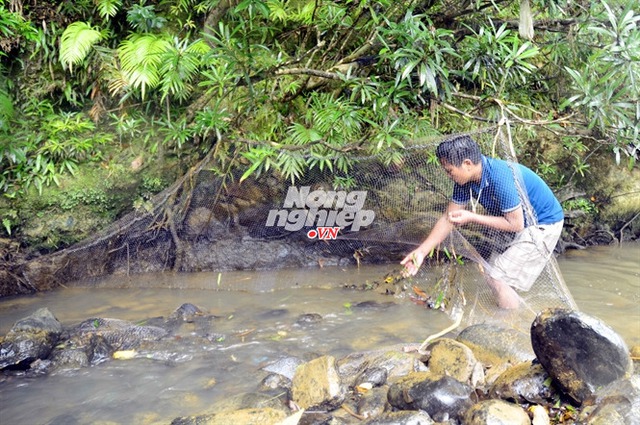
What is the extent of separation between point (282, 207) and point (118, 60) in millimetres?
2441

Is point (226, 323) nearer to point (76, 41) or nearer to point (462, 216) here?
point (462, 216)

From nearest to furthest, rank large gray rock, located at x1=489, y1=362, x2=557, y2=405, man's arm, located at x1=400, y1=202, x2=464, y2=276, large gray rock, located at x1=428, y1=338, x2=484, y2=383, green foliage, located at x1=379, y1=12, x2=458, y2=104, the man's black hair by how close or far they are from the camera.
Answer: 1. large gray rock, located at x1=489, y1=362, x2=557, y2=405
2. large gray rock, located at x1=428, y1=338, x2=484, y2=383
3. the man's black hair
4. man's arm, located at x1=400, y1=202, x2=464, y2=276
5. green foliage, located at x1=379, y1=12, x2=458, y2=104

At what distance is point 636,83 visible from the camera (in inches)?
162

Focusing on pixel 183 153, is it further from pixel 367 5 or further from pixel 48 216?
pixel 367 5

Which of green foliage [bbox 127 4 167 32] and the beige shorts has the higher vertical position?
green foliage [bbox 127 4 167 32]

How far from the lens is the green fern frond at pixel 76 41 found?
17.4 ft

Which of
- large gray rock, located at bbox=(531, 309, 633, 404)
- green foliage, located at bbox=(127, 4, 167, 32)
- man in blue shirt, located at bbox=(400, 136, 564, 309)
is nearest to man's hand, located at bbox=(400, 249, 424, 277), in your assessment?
man in blue shirt, located at bbox=(400, 136, 564, 309)

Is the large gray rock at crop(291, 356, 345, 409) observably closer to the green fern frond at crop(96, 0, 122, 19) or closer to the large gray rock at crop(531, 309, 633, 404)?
the large gray rock at crop(531, 309, 633, 404)

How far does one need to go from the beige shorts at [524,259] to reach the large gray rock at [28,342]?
3.45 metres

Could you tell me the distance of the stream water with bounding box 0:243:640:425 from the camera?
3.44 m

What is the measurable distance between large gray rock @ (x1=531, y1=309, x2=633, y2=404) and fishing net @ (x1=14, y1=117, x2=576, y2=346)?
40.8 inches

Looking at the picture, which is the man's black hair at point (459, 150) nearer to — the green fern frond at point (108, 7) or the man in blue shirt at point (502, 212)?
the man in blue shirt at point (502, 212)

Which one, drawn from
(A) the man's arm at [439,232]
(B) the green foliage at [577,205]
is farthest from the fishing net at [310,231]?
(B) the green foliage at [577,205]

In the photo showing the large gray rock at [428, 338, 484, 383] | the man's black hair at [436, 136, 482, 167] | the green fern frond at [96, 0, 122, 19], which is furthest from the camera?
the green fern frond at [96, 0, 122, 19]
